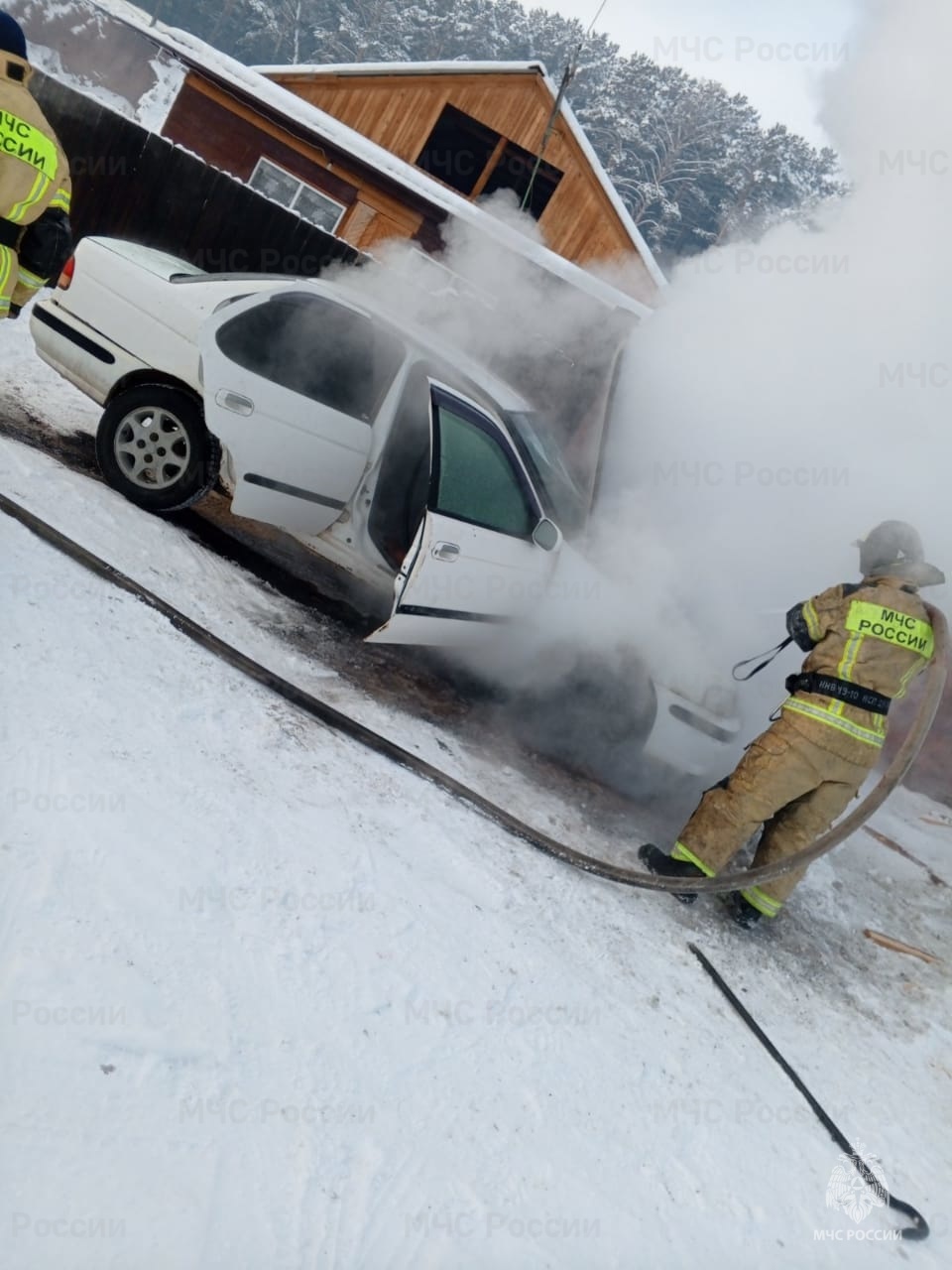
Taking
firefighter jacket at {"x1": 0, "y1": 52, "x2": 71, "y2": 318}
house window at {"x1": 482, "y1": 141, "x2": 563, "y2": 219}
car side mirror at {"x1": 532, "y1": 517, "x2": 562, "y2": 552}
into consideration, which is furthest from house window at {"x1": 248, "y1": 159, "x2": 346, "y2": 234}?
firefighter jacket at {"x1": 0, "y1": 52, "x2": 71, "y2": 318}

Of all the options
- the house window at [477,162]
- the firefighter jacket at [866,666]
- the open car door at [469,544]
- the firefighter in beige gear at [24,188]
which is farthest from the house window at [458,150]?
the firefighter jacket at [866,666]

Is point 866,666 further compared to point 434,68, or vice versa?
point 434,68

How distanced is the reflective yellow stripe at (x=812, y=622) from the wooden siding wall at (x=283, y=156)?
1305 centimetres

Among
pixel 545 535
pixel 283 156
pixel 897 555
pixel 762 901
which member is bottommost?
pixel 762 901

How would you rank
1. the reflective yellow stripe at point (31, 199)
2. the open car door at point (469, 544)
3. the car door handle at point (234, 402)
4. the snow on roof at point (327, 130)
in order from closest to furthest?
the reflective yellow stripe at point (31, 199) < the open car door at point (469, 544) < the car door handle at point (234, 402) < the snow on roof at point (327, 130)

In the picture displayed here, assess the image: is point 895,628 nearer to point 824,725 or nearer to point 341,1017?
point 824,725

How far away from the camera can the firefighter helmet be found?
4.09m

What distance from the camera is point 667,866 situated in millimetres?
4160

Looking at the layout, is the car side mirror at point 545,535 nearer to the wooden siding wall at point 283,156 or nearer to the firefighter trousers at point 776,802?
the firefighter trousers at point 776,802

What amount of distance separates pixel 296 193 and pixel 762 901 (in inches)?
620

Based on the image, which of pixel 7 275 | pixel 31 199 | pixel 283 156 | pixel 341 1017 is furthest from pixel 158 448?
pixel 283 156

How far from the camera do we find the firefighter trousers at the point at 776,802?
3.99 metres

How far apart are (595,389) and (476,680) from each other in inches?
256

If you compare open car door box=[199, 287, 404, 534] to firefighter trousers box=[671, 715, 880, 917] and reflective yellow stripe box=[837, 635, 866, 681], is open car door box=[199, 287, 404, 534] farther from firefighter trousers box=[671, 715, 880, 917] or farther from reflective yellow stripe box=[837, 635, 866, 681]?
reflective yellow stripe box=[837, 635, 866, 681]
